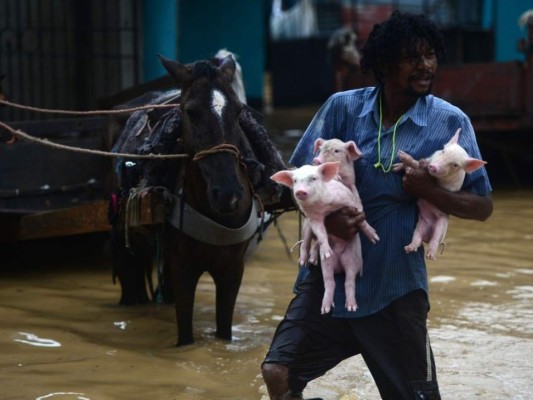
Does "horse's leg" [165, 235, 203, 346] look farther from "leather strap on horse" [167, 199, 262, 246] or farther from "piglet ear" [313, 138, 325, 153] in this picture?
"piglet ear" [313, 138, 325, 153]

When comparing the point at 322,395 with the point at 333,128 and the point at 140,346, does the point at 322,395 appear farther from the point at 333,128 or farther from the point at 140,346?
the point at 333,128

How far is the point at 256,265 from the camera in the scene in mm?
8273

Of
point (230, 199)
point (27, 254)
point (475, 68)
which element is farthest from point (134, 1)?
point (230, 199)

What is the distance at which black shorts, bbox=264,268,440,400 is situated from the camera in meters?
3.56

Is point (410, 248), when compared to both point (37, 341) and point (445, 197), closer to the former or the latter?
point (445, 197)

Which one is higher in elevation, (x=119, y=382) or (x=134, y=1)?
(x=134, y=1)

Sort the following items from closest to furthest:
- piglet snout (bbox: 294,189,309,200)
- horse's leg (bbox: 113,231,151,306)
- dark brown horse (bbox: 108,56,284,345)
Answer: piglet snout (bbox: 294,189,309,200) < dark brown horse (bbox: 108,56,284,345) < horse's leg (bbox: 113,231,151,306)

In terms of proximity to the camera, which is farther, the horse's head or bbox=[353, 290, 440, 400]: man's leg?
the horse's head

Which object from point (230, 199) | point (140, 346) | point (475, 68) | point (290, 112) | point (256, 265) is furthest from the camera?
point (290, 112)

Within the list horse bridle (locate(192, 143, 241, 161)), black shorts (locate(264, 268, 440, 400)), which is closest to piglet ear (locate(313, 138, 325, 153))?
black shorts (locate(264, 268, 440, 400))

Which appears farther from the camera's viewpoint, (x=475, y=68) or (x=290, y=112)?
(x=290, y=112)

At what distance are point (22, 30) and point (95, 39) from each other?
83 centimetres

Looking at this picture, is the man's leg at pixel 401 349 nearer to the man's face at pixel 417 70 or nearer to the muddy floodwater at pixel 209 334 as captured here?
the man's face at pixel 417 70

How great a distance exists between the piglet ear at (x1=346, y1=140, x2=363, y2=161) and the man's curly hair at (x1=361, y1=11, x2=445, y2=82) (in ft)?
1.11
